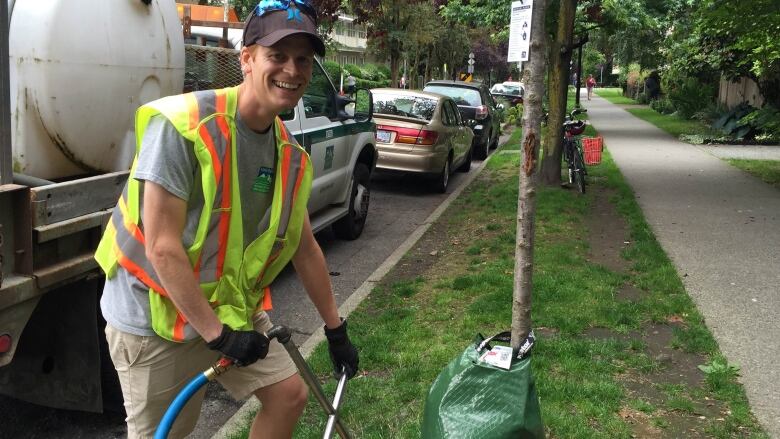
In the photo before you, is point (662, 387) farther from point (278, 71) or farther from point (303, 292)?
point (303, 292)

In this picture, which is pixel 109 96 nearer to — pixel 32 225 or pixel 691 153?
pixel 32 225

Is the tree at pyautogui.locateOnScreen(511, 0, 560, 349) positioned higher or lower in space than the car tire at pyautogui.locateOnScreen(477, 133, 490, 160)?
higher

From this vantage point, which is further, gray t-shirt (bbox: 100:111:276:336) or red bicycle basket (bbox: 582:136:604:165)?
red bicycle basket (bbox: 582:136:604:165)

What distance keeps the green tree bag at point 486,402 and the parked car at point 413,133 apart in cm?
815

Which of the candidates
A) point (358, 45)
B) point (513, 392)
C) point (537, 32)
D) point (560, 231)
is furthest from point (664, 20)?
point (358, 45)

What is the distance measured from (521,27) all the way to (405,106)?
280 inches

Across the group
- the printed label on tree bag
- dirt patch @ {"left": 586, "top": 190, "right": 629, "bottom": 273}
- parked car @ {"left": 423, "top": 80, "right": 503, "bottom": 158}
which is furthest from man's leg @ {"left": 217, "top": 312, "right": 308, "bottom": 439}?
parked car @ {"left": 423, "top": 80, "right": 503, "bottom": 158}

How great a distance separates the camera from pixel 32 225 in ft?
9.73

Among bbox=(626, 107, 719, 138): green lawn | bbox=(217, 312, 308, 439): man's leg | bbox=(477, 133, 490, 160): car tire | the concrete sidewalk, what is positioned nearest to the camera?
bbox=(217, 312, 308, 439): man's leg

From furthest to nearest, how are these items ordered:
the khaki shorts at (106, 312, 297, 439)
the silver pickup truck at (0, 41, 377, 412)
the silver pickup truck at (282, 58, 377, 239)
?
the silver pickup truck at (282, 58, 377, 239) → the silver pickup truck at (0, 41, 377, 412) → the khaki shorts at (106, 312, 297, 439)

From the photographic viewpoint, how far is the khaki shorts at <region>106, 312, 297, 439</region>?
215 cm

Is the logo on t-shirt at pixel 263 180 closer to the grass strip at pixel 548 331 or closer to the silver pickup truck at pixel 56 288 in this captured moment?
the silver pickup truck at pixel 56 288

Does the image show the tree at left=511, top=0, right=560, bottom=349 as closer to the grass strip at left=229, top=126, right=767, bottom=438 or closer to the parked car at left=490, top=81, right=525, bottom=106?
the grass strip at left=229, top=126, right=767, bottom=438

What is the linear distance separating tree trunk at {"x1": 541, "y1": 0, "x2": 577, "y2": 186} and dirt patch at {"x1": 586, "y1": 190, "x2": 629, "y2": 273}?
1046mm
